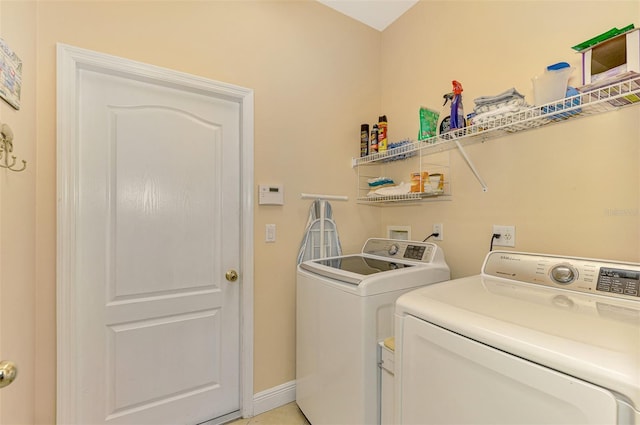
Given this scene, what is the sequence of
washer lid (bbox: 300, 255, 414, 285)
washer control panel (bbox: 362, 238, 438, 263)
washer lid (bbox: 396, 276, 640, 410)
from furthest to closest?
washer control panel (bbox: 362, 238, 438, 263) → washer lid (bbox: 300, 255, 414, 285) → washer lid (bbox: 396, 276, 640, 410)

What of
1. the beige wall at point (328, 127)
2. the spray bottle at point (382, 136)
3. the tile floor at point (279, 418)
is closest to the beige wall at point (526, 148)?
the beige wall at point (328, 127)

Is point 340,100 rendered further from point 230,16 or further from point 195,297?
point 195,297

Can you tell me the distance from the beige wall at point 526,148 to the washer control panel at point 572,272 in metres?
0.20

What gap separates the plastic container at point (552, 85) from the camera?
1.14 m

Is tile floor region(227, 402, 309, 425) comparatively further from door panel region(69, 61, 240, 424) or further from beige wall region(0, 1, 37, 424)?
beige wall region(0, 1, 37, 424)

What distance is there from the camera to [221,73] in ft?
5.68

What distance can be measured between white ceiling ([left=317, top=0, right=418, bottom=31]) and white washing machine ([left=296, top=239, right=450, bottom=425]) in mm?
1692

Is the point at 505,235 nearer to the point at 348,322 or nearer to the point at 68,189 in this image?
the point at 348,322

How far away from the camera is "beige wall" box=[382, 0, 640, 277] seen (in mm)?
1167

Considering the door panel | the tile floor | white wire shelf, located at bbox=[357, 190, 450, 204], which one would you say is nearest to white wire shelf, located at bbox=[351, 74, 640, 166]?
white wire shelf, located at bbox=[357, 190, 450, 204]

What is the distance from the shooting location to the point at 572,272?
1.09 m

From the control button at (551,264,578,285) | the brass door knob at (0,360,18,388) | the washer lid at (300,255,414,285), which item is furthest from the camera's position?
the washer lid at (300,255,414,285)

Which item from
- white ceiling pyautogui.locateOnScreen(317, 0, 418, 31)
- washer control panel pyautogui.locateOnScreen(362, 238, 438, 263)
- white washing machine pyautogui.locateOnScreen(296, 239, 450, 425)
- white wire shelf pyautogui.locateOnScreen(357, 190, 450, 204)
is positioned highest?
white ceiling pyautogui.locateOnScreen(317, 0, 418, 31)

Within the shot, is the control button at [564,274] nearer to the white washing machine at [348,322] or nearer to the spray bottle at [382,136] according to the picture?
the white washing machine at [348,322]
